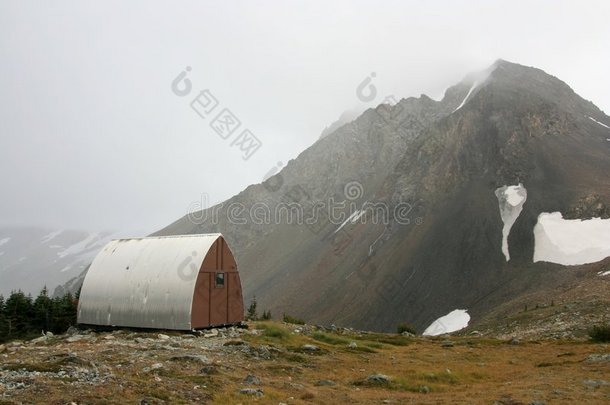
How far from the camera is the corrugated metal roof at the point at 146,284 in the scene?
37.4m

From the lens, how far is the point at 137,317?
38.6m

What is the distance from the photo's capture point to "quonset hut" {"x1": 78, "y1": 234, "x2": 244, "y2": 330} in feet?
123

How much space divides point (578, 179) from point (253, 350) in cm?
9701

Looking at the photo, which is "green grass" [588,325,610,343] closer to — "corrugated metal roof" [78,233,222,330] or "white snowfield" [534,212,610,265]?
"corrugated metal roof" [78,233,222,330]

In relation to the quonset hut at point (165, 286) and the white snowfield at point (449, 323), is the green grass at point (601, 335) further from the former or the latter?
the white snowfield at point (449, 323)

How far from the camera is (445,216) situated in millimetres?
108500

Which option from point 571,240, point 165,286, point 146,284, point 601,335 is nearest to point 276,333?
point 165,286

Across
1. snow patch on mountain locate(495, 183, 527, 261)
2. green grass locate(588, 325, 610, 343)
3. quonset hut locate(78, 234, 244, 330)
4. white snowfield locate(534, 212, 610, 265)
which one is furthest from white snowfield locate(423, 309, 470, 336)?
quonset hut locate(78, 234, 244, 330)

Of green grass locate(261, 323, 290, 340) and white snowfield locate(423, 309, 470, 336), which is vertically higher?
green grass locate(261, 323, 290, 340)

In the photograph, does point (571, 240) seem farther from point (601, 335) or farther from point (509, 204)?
point (601, 335)

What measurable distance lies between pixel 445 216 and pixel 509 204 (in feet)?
44.9

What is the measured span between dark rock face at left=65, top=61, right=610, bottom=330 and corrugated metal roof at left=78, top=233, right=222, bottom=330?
48.0 meters

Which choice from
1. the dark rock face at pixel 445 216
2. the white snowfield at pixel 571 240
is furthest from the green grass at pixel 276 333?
the white snowfield at pixel 571 240

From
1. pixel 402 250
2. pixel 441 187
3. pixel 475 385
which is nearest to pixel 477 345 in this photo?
pixel 475 385
